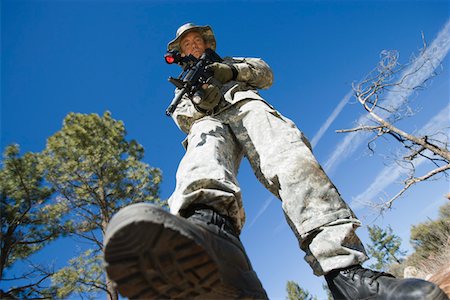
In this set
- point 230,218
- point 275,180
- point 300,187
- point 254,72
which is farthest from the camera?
point 254,72

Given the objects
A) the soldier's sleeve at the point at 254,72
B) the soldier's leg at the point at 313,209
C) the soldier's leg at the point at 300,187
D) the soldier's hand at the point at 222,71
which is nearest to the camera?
the soldier's leg at the point at 313,209

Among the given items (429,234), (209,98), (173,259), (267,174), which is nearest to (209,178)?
(267,174)

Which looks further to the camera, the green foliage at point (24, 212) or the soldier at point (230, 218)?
the green foliage at point (24, 212)

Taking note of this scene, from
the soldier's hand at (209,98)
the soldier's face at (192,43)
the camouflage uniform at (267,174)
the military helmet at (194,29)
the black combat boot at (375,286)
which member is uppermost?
the military helmet at (194,29)

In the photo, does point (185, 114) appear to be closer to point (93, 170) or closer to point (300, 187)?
point (300, 187)

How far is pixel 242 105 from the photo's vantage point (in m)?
1.67

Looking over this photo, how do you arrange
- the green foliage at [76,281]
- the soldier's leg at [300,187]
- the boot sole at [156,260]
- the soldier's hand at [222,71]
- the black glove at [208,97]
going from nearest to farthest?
1. the boot sole at [156,260]
2. the soldier's leg at [300,187]
3. the black glove at [208,97]
4. the soldier's hand at [222,71]
5. the green foliage at [76,281]

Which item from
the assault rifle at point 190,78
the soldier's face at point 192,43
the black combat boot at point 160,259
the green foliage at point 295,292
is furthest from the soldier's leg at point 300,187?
the green foliage at point 295,292

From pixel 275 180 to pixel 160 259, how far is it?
754mm

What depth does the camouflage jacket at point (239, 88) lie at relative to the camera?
1.71m

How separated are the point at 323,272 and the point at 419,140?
312 inches

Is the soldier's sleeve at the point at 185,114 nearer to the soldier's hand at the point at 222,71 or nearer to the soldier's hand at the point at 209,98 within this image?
the soldier's hand at the point at 209,98

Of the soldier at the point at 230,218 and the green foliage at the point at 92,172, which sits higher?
the green foliage at the point at 92,172

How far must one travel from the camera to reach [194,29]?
2.24m
